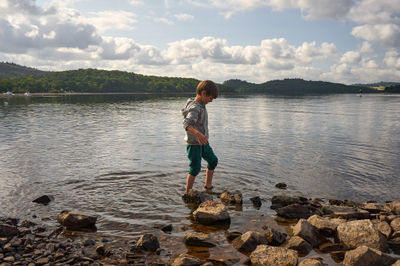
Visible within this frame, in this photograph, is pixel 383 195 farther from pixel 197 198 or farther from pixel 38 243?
pixel 38 243

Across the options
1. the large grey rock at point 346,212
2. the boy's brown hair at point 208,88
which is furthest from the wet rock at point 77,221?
the large grey rock at point 346,212

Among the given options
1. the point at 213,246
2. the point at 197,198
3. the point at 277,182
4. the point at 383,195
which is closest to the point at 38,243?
the point at 213,246

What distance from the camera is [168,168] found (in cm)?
1079

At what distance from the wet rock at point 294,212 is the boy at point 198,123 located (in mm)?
2059

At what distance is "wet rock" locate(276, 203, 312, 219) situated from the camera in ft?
22.3

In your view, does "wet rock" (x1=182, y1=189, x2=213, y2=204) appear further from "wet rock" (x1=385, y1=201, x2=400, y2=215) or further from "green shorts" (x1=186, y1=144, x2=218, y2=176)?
"wet rock" (x1=385, y1=201, x2=400, y2=215)

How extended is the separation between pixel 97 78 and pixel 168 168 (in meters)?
193

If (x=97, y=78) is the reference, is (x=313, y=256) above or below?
below

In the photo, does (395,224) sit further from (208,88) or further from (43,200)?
(43,200)

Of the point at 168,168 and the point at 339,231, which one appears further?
the point at 168,168

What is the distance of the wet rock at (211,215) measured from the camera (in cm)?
634

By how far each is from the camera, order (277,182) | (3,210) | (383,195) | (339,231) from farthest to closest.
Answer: (277,182) < (383,195) < (3,210) < (339,231)

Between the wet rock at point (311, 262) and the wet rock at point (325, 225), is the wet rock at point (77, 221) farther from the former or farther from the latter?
the wet rock at point (325, 225)

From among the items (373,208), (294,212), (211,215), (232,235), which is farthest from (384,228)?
(211,215)
